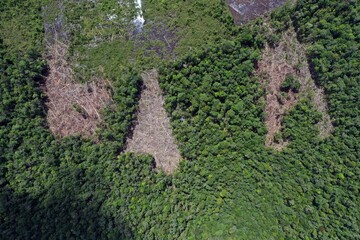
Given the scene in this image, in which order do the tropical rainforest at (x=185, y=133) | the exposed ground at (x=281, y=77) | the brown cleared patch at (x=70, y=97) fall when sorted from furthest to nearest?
the brown cleared patch at (x=70, y=97) < the exposed ground at (x=281, y=77) < the tropical rainforest at (x=185, y=133)

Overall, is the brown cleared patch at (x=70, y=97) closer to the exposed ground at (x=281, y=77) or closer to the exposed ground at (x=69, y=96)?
the exposed ground at (x=69, y=96)

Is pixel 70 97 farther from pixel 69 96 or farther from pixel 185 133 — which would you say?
pixel 185 133

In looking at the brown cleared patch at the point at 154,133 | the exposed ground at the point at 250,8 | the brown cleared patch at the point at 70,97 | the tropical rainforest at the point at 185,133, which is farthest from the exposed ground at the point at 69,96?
the exposed ground at the point at 250,8

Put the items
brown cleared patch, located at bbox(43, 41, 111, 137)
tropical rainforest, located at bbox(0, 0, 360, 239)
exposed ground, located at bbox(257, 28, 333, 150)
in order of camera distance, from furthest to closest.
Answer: brown cleared patch, located at bbox(43, 41, 111, 137)
exposed ground, located at bbox(257, 28, 333, 150)
tropical rainforest, located at bbox(0, 0, 360, 239)

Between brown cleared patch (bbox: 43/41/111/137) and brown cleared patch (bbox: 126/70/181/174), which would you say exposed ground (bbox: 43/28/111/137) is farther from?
brown cleared patch (bbox: 126/70/181/174)

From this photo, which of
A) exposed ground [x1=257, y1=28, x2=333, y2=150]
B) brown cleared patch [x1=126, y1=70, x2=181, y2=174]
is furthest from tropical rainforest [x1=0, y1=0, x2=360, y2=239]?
brown cleared patch [x1=126, y1=70, x2=181, y2=174]

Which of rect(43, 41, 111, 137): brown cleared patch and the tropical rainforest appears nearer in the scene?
the tropical rainforest
